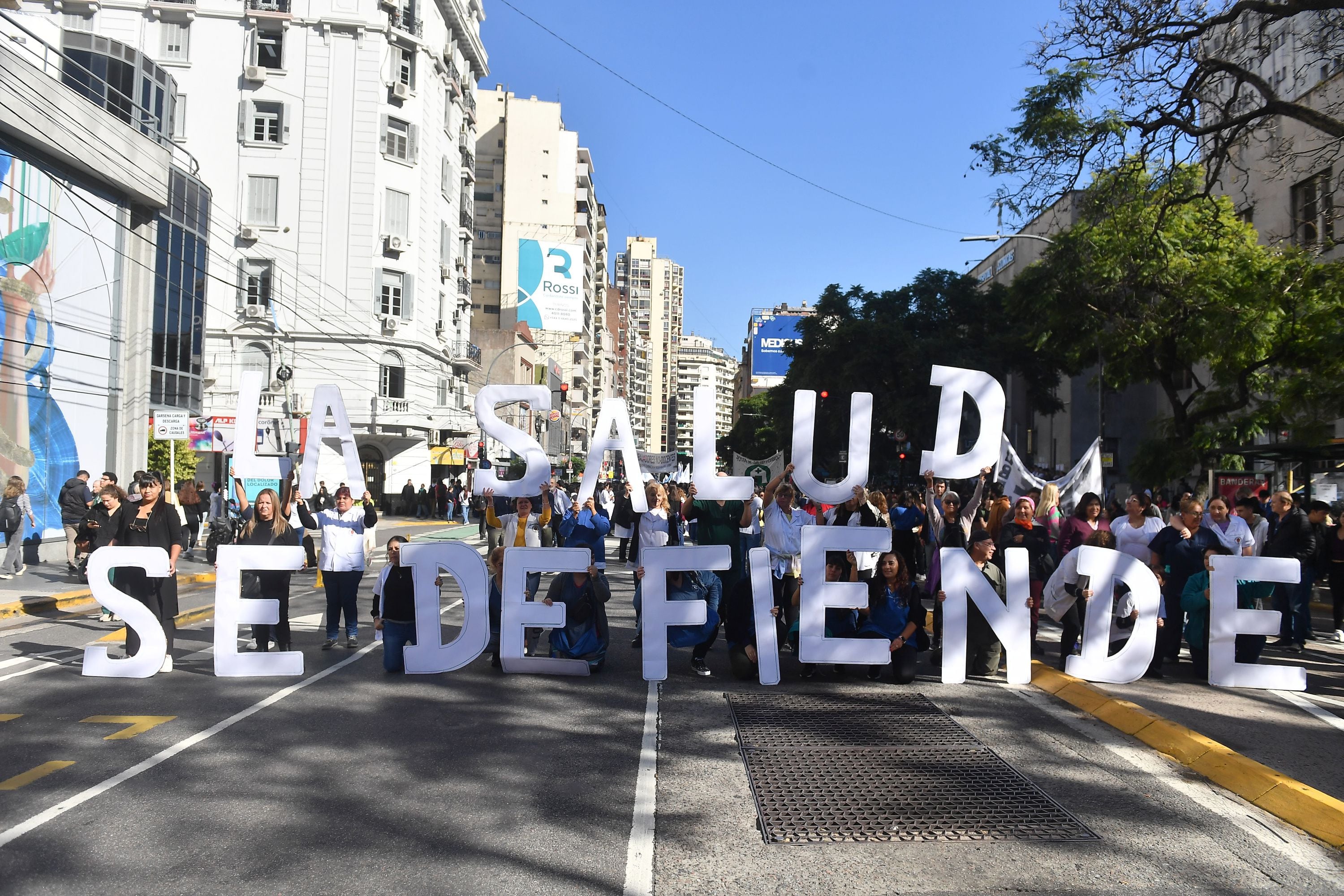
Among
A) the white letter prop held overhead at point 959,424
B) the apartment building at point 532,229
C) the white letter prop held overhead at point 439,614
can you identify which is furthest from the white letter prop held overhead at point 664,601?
the apartment building at point 532,229

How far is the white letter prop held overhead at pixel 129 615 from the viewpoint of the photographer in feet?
29.4

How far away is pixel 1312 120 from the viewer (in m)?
12.2

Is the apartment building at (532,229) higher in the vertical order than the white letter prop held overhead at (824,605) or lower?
higher

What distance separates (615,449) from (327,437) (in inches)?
121

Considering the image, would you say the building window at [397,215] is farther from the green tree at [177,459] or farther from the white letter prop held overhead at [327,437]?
the white letter prop held overhead at [327,437]

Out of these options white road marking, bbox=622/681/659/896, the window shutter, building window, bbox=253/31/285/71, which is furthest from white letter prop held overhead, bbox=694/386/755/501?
building window, bbox=253/31/285/71

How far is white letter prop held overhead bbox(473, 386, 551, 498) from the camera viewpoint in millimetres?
9891

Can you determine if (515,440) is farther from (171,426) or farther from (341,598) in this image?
(171,426)

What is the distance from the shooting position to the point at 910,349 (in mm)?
42656

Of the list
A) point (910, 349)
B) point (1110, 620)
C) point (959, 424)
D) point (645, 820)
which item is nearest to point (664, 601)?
point (959, 424)

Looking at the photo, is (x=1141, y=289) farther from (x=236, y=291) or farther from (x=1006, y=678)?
(x=236, y=291)

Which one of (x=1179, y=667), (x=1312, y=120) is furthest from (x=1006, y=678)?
(x=1312, y=120)

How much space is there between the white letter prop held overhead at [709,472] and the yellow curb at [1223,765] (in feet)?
11.0

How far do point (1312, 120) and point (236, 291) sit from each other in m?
39.9
